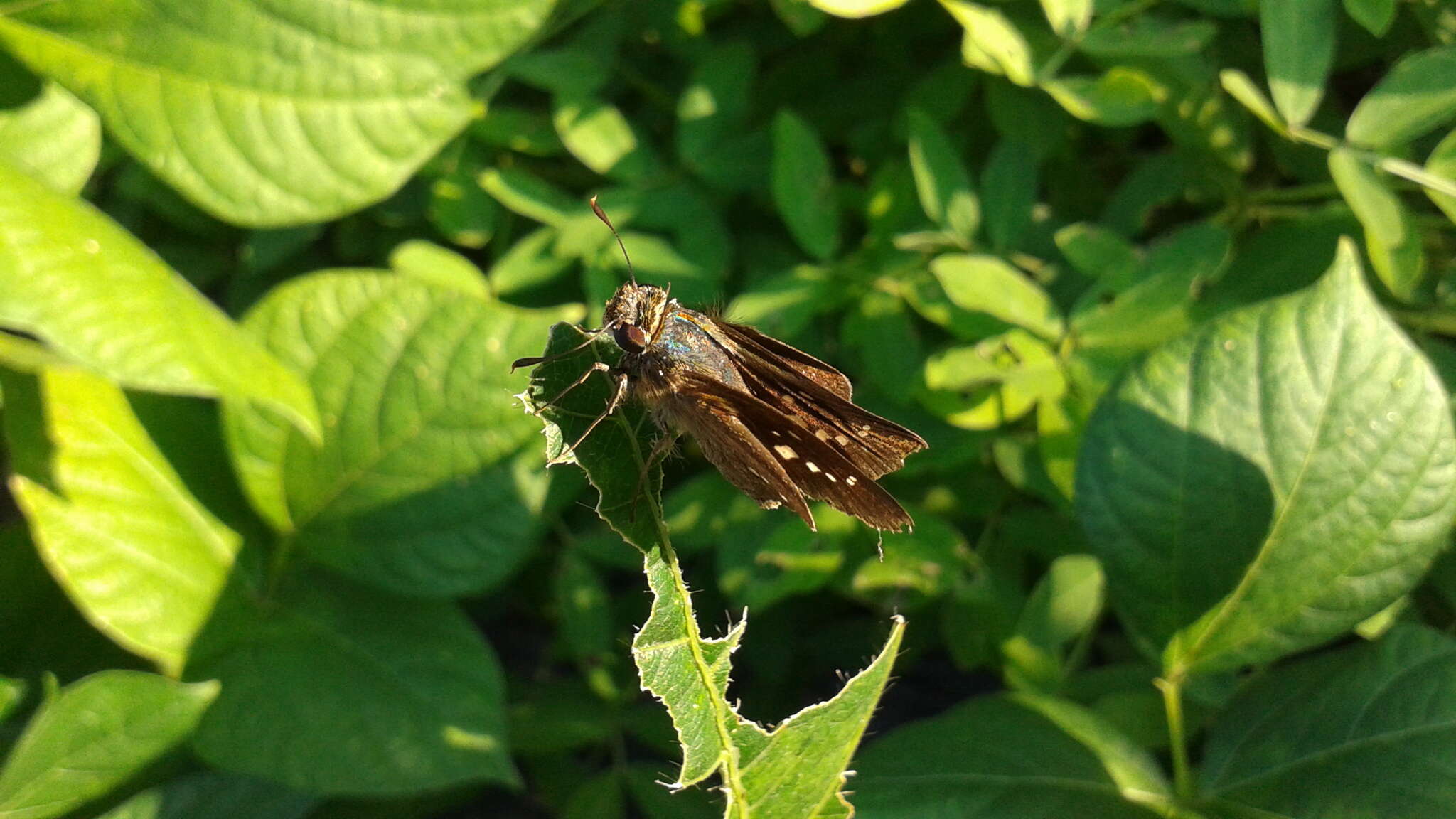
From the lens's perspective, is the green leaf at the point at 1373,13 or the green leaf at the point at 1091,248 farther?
the green leaf at the point at 1091,248

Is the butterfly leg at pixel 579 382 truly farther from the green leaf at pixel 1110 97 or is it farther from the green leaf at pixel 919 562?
the green leaf at pixel 1110 97

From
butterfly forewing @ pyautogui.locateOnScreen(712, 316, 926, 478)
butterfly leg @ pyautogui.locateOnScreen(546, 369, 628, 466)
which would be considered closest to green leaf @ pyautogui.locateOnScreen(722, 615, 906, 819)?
butterfly forewing @ pyautogui.locateOnScreen(712, 316, 926, 478)

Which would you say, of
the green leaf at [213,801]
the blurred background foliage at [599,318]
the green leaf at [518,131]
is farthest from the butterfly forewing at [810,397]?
the green leaf at [213,801]

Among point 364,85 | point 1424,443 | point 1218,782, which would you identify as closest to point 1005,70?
point 1424,443

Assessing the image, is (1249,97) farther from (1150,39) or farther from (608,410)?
(608,410)

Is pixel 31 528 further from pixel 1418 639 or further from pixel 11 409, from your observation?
pixel 1418 639

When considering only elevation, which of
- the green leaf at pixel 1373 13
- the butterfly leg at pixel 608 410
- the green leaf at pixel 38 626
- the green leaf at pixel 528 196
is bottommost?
the green leaf at pixel 38 626
